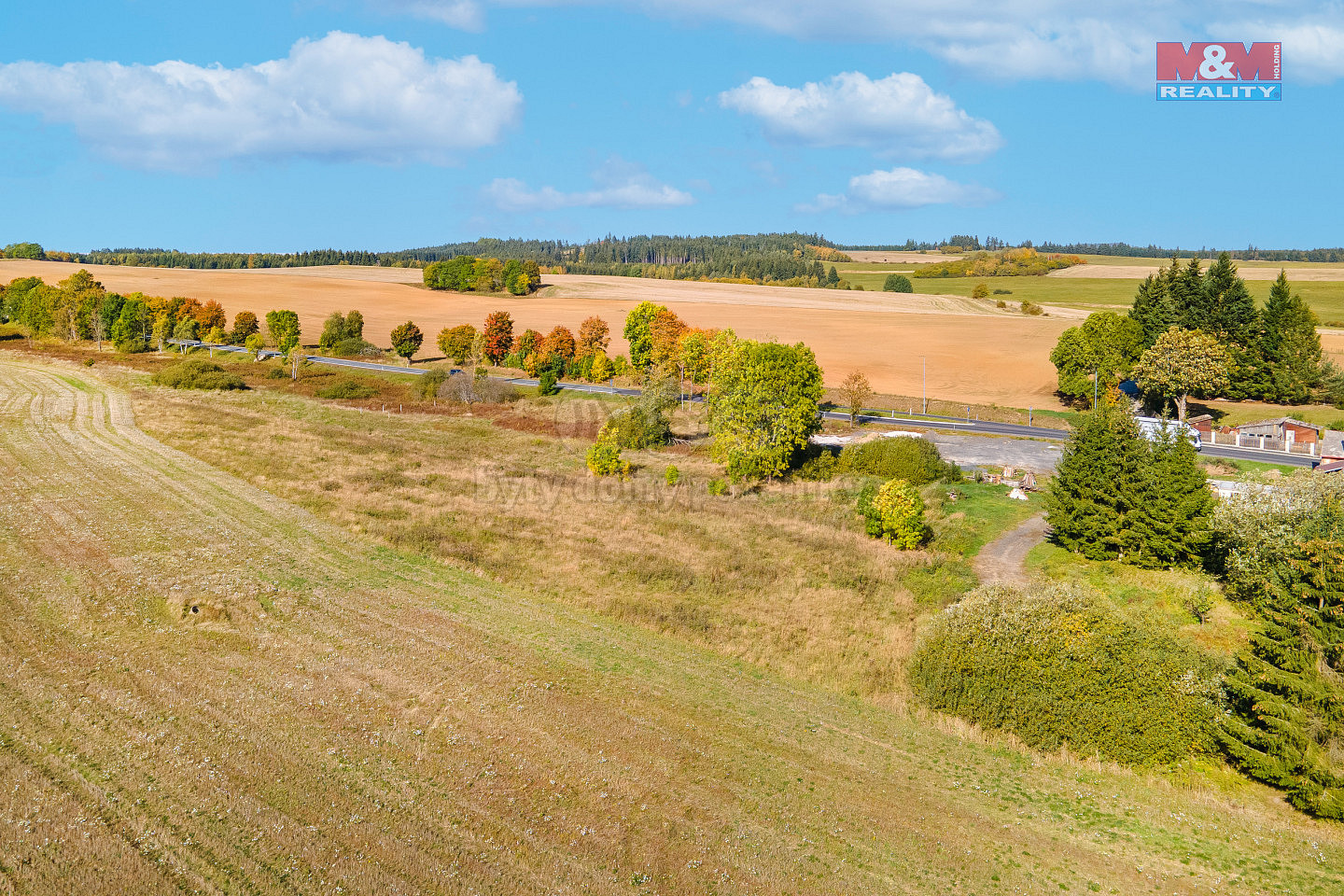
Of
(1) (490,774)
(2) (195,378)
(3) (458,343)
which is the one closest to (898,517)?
(1) (490,774)

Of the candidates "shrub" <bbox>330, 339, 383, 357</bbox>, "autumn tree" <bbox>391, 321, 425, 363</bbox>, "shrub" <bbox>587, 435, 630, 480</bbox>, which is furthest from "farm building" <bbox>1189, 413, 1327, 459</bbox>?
"shrub" <bbox>330, 339, 383, 357</bbox>

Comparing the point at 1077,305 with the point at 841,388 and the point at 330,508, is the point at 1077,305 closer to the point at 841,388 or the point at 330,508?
the point at 841,388

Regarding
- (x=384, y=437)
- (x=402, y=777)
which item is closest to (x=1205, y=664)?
(x=402, y=777)

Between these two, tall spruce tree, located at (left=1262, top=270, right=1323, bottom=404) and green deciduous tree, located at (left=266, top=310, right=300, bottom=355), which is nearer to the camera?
tall spruce tree, located at (left=1262, top=270, right=1323, bottom=404)

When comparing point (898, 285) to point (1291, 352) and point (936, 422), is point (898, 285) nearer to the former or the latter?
point (1291, 352)

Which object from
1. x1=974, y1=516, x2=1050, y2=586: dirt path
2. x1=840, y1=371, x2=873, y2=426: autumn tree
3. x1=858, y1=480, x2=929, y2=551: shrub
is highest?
x1=840, y1=371, x2=873, y2=426: autumn tree

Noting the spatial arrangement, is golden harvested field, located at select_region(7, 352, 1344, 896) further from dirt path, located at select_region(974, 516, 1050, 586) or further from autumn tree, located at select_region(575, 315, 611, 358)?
autumn tree, located at select_region(575, 315, 611, 358)

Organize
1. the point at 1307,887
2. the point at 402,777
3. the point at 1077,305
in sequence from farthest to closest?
the point at 1077,305, the point at 402,777, the point at 1307,887
